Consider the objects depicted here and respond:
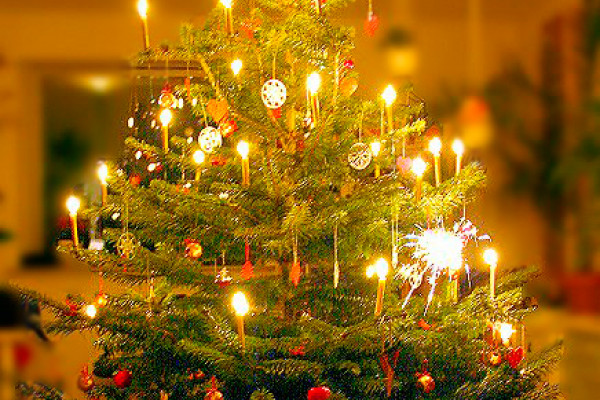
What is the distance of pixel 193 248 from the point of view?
5.90ft

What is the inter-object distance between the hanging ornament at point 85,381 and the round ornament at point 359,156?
81 cm

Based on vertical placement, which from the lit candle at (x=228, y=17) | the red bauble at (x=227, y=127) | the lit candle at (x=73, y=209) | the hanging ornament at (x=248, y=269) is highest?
the lit candle at (x=228, y=17)

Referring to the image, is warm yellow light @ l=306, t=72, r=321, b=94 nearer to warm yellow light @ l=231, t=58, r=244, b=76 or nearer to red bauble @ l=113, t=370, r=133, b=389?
warm yellow light @ l=231, t=58, r=244, b=76

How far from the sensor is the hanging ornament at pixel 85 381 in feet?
6.16

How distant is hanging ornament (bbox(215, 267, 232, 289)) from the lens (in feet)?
5.98

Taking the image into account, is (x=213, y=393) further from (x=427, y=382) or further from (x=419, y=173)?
(x=419, y=173)

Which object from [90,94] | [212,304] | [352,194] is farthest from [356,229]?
[90,94]

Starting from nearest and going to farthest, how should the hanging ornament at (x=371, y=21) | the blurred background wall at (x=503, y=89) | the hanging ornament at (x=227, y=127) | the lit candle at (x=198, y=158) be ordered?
the blurred background wall at (x=503, y=89) < the hanging ornament at (x=371, y=21) < the hanging ornament at (x=227, y=127) < the lit candle at (x=198, y=158)

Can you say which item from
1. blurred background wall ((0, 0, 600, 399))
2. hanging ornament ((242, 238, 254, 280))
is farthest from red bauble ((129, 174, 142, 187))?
blurred background wall ((0, 0, 600, 399))

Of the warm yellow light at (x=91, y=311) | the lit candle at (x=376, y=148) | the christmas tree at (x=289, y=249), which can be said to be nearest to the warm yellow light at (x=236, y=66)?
the christmas tree at (x=289, y=249)

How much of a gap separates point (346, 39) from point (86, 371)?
997 millimetres

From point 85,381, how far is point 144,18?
1151 millimetres

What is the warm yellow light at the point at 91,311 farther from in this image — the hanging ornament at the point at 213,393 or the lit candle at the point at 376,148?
the lit candle at the point at 376,148

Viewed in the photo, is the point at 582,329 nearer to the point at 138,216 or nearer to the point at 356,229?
the point at 356,229
